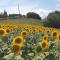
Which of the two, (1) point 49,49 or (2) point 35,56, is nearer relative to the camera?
(2) point 35,56

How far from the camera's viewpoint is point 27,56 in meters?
3.86

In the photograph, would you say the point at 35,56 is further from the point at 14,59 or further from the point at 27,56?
the point at 14,59

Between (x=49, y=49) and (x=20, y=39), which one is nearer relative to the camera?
(x=20, y=39)

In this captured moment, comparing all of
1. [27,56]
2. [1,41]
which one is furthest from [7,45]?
[27,56]

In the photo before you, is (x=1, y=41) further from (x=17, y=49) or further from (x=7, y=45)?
(x=17, y=49)

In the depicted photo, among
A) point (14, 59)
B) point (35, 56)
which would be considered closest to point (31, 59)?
point (35, 56)

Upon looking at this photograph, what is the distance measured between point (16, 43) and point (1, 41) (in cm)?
32

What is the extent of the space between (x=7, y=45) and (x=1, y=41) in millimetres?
94

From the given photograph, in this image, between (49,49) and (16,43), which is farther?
(49,49)

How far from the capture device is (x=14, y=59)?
3.63 meters

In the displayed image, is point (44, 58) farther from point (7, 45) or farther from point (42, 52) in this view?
point (7, 45)

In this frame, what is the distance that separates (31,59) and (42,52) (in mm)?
234

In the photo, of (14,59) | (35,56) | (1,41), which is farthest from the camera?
(1,41)

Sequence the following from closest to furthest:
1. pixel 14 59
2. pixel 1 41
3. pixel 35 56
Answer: pixel 14 59 < pixel 35 56 < pixel 1 41
